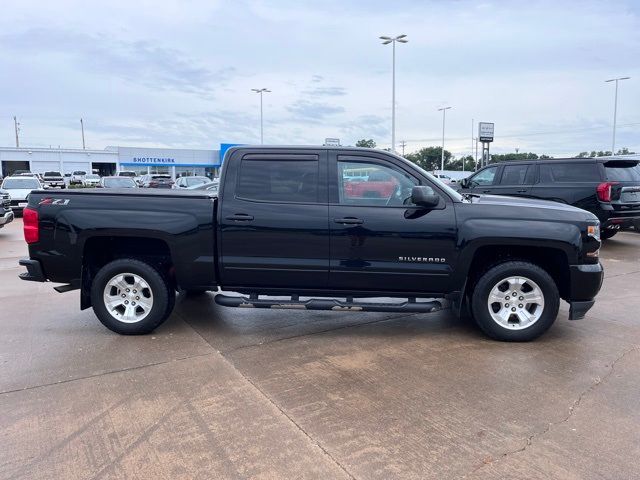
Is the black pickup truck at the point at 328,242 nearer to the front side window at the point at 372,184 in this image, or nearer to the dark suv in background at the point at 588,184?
the front side window at the point at 372,184

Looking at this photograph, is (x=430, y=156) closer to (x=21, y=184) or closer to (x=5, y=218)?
(x=21, y=184)

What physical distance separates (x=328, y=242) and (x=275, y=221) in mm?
558

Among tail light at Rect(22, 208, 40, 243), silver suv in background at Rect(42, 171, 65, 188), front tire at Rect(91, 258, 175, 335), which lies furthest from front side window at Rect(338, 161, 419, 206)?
silver suv in background at Rect(42, 171, 65, 188)

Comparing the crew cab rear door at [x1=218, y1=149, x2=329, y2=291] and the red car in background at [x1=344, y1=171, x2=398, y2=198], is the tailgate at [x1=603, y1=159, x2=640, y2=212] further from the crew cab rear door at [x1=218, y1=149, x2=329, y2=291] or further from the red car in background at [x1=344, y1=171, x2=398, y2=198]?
the crew cab rear door at [x1=218, y1=149, x2=329, y2=291]

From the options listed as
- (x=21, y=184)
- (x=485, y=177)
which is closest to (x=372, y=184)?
(x=485, y=177)

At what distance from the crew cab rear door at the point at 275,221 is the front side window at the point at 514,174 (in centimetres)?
761

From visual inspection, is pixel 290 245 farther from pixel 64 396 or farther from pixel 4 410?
pixel 4 410

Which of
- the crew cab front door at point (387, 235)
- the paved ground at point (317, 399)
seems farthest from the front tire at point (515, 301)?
the crew cab front door at point (387, 235)

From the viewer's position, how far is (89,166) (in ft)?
199

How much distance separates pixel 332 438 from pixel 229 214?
2498 millimetres

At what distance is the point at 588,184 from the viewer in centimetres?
1004

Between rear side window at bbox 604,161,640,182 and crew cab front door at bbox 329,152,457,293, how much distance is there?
6.91 m

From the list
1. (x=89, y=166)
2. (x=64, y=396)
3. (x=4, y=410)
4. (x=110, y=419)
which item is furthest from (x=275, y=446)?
(x=89, y=166)

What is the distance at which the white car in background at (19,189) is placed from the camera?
64.4ft
